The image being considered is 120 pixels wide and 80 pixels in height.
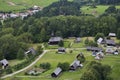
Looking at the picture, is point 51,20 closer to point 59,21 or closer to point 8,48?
point 59,21

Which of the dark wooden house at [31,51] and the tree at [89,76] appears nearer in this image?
the tree at [89,76]

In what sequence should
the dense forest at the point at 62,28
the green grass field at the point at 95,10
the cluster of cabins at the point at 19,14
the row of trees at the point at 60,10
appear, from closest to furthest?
the dense forest at the point at 62,28, the row of trees at the point at 60,10, the green grass field at the point at 95,10, the cluster of cabins at the point at 19,14

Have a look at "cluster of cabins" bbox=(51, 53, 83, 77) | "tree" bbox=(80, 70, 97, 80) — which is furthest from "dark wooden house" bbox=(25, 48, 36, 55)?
"tree" bbox=(80, 70, 97, 80)

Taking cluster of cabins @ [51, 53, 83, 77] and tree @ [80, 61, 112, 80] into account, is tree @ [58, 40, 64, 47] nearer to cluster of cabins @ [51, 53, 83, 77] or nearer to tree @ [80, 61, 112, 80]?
cluster of cabins @ [51, 53, 83, 77]

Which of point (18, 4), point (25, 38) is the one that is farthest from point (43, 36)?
point (18, 4)

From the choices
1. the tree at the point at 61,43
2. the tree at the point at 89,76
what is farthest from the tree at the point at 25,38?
the tree at the point at 89,76

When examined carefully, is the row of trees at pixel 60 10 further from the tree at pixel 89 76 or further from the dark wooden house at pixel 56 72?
the tree at pixel 89 76

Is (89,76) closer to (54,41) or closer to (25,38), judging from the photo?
(54,41)

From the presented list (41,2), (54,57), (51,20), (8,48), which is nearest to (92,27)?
(51,20)
